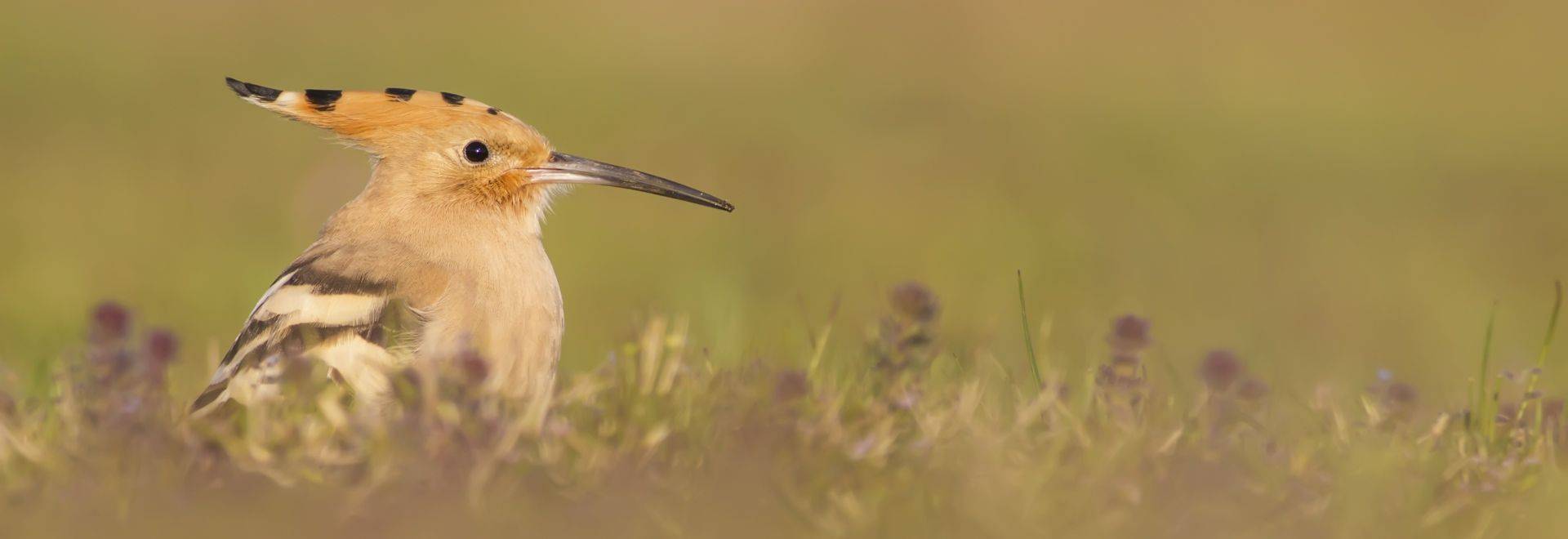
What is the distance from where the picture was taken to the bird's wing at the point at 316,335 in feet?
10.5

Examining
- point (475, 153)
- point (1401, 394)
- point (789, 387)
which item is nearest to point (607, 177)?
point (475, 153)

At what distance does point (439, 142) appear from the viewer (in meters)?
4.05

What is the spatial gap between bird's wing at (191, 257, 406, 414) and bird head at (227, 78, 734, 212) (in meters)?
0.53

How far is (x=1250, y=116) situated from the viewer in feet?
31.6

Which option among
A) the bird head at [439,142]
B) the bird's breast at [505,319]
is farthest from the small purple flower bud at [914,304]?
the bird head at [439,142]

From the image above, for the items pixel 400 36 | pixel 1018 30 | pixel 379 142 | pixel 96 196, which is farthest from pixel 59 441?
pixel 1018 30

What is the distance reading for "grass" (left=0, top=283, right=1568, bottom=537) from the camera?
2646 millimetres

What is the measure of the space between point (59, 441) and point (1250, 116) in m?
7.79

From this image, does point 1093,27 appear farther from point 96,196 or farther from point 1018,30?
point 96,196

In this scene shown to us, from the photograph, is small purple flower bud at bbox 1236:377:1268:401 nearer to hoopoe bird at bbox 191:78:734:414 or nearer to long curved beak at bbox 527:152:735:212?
hoopoe bird at bbox 191:78:734:414

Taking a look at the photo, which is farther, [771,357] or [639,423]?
[771,357]

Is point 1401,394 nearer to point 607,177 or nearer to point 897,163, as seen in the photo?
point 607,177

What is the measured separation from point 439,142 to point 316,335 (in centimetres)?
86

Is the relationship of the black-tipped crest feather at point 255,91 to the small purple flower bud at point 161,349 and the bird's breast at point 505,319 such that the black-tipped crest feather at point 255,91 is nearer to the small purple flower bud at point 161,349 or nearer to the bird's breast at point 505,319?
the bird's breast at point 505,319
